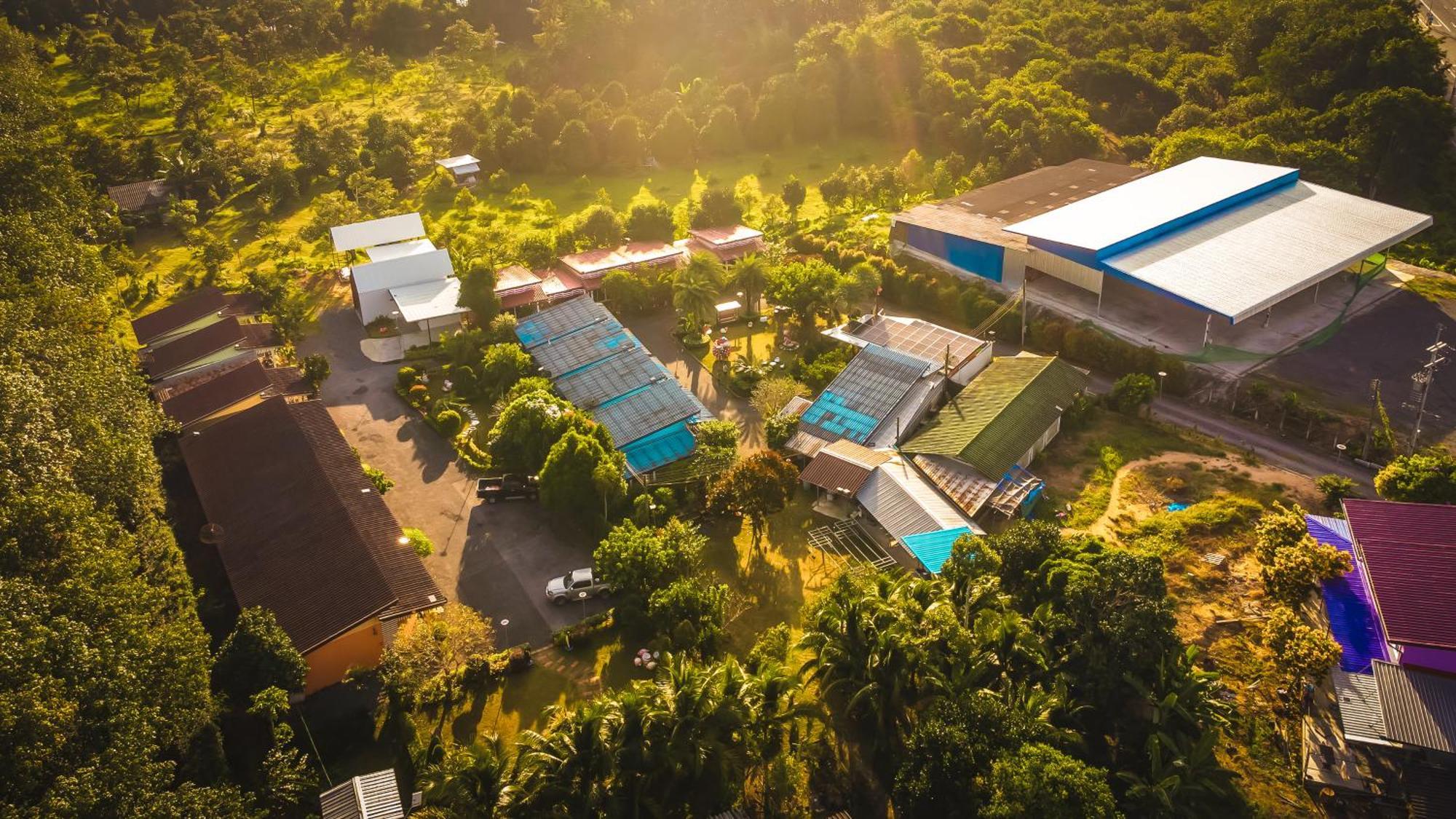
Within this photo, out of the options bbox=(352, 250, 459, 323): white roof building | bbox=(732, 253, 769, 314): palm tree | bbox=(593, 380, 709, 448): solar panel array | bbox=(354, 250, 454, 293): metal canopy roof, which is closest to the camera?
bbox=(593, 380, 709, 448): solar panel array

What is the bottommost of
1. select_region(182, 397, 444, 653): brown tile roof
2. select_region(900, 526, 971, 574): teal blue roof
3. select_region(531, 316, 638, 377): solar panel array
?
select_region(900, 526, 971, 574): teal blue roof

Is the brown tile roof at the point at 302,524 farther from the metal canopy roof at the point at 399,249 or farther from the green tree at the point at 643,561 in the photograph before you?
the metal canopy roof at the point at 399,249

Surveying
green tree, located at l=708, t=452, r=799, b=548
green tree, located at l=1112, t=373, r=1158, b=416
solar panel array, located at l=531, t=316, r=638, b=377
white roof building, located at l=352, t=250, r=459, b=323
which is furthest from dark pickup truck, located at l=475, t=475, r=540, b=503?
green tree, located at l=1112, t=373, r=1158, b=416

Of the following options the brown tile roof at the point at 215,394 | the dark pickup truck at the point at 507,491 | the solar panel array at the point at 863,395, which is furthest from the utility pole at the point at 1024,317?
the brown tile roof at the point at 215,394

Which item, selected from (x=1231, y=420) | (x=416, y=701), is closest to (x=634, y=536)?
(x=416, y=701)

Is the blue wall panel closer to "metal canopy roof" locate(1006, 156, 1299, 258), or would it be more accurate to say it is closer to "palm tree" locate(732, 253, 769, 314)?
"metal canopy roof" locate(1006, 156, 1299, 258)

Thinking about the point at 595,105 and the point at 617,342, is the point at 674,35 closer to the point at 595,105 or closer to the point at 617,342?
the point at 595,105

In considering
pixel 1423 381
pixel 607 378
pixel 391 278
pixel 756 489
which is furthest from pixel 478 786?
pixel 1423 381
